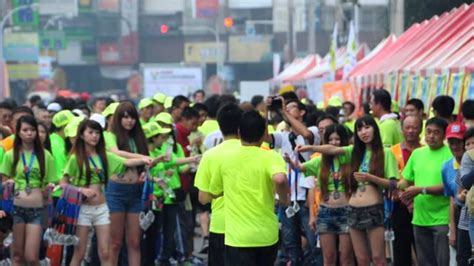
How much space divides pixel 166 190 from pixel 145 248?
654mm

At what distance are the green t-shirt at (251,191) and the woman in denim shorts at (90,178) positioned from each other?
10.7ft

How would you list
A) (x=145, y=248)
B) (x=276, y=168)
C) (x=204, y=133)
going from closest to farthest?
(x=276, y=168), (x=145, y=248), (x=204, y=133)

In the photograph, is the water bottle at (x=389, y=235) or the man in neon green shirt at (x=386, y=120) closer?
the water bottle at (x=389, y=235)

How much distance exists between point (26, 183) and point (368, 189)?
127 inches

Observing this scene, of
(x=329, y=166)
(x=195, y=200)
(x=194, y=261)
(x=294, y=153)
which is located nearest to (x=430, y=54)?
(x=195, y=200)

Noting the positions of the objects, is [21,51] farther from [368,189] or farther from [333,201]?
[368,189]

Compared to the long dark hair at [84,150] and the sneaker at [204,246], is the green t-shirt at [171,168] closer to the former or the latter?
the long dark hair at [84,150]

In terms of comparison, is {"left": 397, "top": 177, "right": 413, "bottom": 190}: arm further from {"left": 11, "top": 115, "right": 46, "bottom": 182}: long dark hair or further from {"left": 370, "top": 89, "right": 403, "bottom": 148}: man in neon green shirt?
{"left": 11, "top": 115, "right": 46, "bottom": 182}: long dark hair

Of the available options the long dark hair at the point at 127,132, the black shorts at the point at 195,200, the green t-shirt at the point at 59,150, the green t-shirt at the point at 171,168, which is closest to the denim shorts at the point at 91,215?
the green t-shirt at the point at 59,150

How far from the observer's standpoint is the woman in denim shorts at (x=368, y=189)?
12844 mm

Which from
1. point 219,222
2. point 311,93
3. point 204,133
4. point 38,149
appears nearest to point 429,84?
point 204,133

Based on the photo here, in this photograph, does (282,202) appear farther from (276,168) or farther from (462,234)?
(462,234)

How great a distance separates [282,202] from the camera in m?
10.8

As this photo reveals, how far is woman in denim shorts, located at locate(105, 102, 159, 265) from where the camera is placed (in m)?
14.4
